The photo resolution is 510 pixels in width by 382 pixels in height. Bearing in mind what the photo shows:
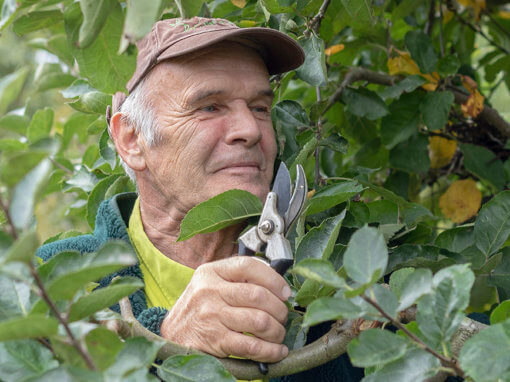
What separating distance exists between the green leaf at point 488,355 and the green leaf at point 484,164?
151 cm

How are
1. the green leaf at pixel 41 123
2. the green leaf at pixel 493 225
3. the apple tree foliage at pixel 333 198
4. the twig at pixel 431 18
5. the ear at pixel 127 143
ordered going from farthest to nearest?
1. the twig at pixel 431 18
2. the green leaf at pixel 41 123
3. the ear at pixel 127 143
4. the green leaf at pixel 493 225
5. the apple tree foliage at pixel 333 198

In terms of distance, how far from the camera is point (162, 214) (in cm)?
183

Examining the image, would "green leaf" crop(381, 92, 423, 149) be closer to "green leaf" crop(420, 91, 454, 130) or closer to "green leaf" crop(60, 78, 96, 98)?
"green leaf" crop(420, 91, 454, 130)

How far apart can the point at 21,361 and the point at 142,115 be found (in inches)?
44.2

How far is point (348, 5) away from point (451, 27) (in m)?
1.22

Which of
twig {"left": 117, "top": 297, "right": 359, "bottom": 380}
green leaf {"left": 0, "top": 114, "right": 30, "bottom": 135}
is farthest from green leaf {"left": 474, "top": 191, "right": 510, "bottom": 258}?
green leaf {"left": 0, "top": 114, "right": 30, "bottom": 135}

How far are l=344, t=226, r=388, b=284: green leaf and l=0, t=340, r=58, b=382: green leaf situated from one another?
34 cm

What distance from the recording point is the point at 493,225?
1.31 m

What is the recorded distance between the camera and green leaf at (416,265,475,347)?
0.74 meters

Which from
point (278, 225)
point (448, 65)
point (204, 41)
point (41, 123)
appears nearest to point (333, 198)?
point (278, 225)

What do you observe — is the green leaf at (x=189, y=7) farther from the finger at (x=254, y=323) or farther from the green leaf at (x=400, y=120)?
the green leaf at (x=400, y=120)

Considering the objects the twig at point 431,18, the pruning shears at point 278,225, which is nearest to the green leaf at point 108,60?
the pruning shears at point 278,225

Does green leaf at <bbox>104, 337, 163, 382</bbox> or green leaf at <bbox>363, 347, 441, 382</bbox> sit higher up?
green leaf at <bbox>104, 337, 163, 382</bbox>

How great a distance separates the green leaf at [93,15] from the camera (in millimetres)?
812
